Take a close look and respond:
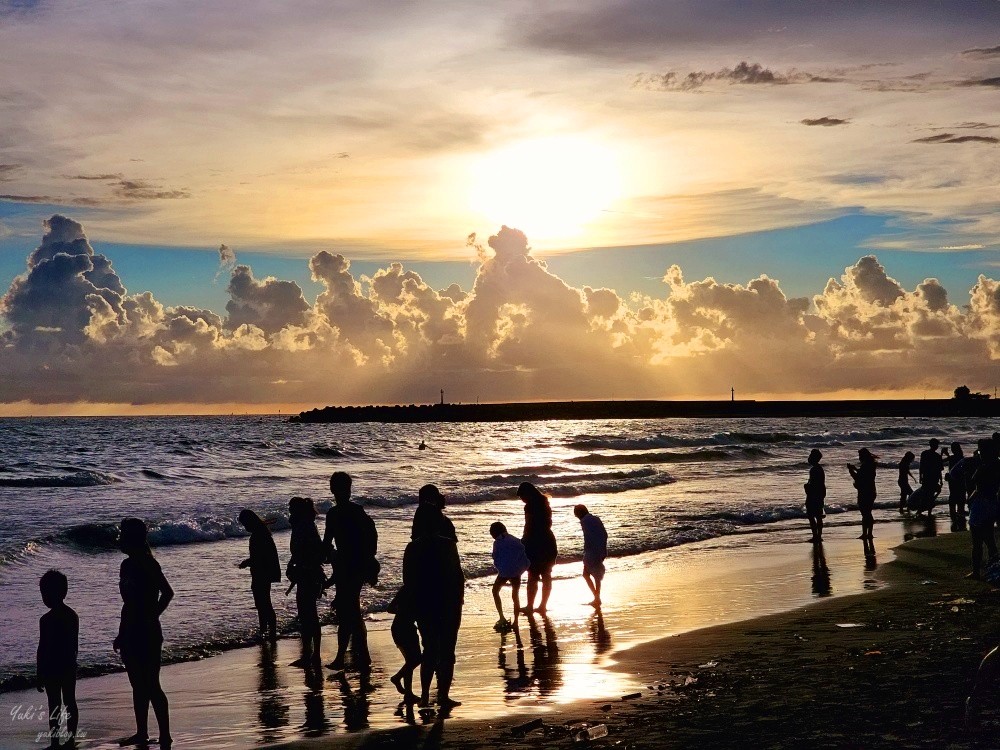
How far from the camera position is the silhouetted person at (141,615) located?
837 cm

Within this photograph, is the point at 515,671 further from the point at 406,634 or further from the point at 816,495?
the point at 816,495

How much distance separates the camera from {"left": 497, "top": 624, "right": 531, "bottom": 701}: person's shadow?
10039 mm

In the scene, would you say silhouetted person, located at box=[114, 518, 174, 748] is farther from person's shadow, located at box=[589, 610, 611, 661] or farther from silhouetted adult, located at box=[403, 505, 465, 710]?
person's shadow, located at box=[589, 610, 611, 661]

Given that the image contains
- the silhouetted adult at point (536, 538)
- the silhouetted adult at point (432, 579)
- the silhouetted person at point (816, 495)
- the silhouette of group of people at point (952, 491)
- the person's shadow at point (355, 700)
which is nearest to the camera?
the silhouetted adult at point (432, 579)

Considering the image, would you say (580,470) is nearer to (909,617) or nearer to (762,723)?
(909,617)

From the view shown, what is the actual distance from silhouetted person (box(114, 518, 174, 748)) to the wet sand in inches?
27.7

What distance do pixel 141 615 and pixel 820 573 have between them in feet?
40.8

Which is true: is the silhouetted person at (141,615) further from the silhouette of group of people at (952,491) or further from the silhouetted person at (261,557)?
the silhouette of group of people at (952,491)

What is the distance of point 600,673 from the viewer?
35.1ft

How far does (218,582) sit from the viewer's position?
18281 millimetres

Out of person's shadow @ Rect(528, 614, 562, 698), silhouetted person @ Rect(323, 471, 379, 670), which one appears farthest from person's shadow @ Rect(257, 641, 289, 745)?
person's shadow @ Rect(528, 614, 562, 698)

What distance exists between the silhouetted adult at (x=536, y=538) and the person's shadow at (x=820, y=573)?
13.8 ft

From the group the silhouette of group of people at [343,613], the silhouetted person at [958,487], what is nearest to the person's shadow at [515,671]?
the silhouette of group of people at [343,613]

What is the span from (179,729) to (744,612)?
776cm
